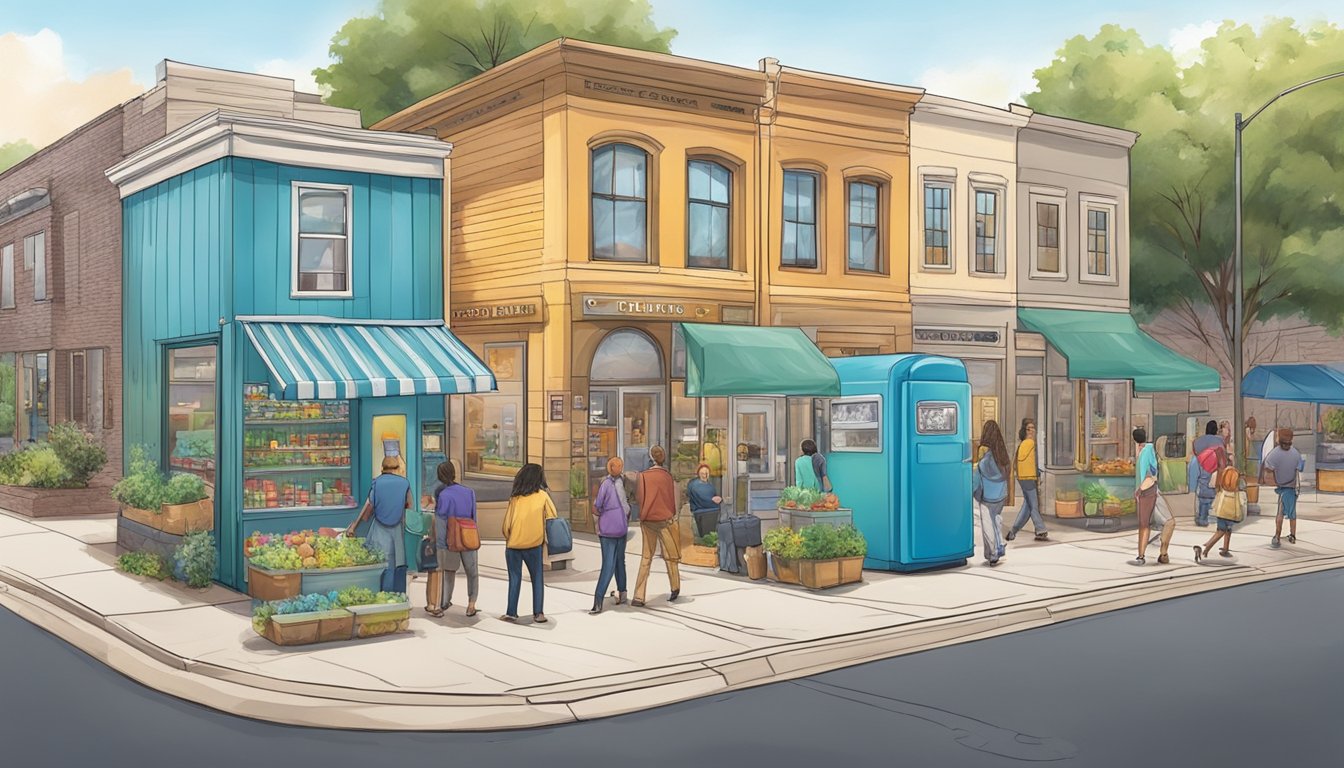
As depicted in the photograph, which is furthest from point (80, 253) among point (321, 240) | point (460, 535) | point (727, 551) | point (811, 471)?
point (811, 471)

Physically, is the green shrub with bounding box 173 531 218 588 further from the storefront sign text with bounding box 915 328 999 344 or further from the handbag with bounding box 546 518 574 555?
the storefront sign text with bounding box 915 328 999 344

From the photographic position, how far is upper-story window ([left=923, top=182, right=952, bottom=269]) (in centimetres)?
2602

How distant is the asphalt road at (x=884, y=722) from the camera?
8.75 meters

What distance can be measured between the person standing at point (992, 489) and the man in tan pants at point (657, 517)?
5.44m

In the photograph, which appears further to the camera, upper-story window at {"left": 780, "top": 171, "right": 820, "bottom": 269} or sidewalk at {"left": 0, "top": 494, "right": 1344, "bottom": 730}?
upper-story window at {"left": 780, "top": 171, "right": 820, "bottom": 269}

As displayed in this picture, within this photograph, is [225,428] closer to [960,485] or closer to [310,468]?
[310,468]

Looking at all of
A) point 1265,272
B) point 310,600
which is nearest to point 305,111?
point 310,600

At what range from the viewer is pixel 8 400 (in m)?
32.2

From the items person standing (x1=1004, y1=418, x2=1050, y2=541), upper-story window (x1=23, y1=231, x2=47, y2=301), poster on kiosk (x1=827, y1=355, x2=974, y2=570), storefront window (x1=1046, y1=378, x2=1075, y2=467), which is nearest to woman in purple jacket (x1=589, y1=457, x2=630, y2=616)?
poster on kiosk (x1=827, y1=355, x2=974, y2=570)

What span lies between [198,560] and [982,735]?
10.3 m

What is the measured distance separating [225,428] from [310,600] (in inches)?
156

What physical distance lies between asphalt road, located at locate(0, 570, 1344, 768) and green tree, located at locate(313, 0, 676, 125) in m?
32.7

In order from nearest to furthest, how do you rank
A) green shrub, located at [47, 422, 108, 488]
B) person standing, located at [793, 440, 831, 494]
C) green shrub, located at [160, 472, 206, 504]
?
green shrub, located at [160, 472, 206, 504] → person standing, located at [793, 440, 831, 494] → green shrub, located at [47, 422, 108, 488]

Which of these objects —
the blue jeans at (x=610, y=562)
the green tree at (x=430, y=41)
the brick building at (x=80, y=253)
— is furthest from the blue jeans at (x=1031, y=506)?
the green tree at (x=430, y=41)
